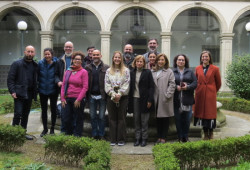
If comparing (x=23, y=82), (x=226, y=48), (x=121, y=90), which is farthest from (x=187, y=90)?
(x=226, y=48)

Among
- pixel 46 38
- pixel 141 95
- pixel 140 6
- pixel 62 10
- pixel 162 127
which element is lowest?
pixel 162 127

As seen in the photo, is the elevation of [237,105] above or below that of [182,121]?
below

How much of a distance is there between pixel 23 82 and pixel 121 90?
2.15 m

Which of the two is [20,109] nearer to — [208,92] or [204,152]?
[204,152]

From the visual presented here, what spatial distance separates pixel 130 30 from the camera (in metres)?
21.0

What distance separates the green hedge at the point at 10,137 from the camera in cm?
484

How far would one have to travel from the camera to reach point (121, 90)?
17.2 ft

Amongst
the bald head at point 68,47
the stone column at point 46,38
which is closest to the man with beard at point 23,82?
the bald head at point 68,47

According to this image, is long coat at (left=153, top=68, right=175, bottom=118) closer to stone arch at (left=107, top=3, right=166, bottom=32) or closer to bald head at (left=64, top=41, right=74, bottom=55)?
bald head at (left=64, top=41, right=74, bottom=55)

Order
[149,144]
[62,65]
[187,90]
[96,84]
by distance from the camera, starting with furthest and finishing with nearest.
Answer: [62,65]
[149,144]
[96,84]
[187,90]

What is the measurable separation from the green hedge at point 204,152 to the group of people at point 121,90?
1164mm

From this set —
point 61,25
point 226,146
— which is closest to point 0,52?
point 61,25

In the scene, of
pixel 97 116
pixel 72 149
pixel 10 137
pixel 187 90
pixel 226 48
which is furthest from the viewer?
pixel 226 48

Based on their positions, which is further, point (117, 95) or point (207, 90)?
point (207, 90)
